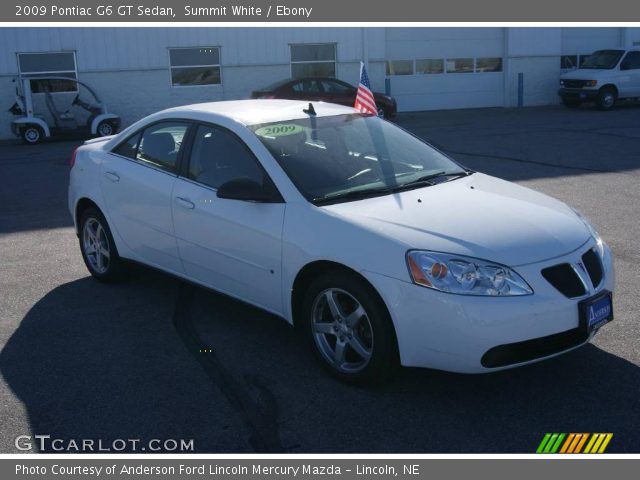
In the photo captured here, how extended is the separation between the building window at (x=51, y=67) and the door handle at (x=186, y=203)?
58.4 feet

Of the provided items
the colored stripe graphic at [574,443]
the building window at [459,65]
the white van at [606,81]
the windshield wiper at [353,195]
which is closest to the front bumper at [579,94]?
the white van at [606,81]

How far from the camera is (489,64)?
27.8 meters

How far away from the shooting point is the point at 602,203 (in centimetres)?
930

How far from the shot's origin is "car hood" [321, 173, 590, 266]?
4.13 metres

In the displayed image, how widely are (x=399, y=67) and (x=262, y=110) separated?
21806 millimetres

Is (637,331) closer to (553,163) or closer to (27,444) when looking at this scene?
(27,444)

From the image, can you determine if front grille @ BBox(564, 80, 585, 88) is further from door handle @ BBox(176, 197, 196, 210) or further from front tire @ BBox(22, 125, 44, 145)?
door handle @ BBox(176, 197, 196, 210)

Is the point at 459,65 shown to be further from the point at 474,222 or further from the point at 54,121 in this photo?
the point at 474,222

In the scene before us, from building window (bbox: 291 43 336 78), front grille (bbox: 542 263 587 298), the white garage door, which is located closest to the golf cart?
building window (bbox: 291 43 336 78)

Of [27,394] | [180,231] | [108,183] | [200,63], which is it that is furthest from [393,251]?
[200,63]

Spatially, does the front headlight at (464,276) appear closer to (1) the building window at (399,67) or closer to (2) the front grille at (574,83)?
(2) the front grille at (574,83)

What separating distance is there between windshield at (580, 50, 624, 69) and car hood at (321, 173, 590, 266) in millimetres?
21773

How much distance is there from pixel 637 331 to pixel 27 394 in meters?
3.78

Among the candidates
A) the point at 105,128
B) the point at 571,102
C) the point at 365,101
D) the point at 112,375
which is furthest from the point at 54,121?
the point at 112,375
